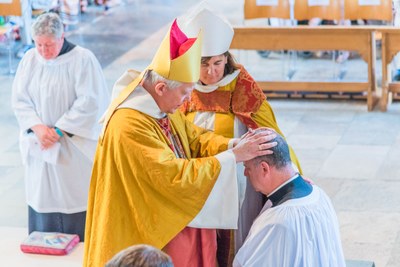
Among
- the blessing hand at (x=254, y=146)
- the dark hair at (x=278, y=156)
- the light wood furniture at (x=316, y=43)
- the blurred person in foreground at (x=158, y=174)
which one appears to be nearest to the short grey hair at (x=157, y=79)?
the blurred person in foreground at (x=158, y=174)

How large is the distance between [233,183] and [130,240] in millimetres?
530

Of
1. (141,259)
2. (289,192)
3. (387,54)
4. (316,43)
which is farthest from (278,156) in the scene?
(316,43)

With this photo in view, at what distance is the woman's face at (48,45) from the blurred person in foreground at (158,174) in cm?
173

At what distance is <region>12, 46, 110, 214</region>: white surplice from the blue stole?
7.33ft

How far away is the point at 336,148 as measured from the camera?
8703mm

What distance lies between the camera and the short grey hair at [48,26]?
19.5 ft

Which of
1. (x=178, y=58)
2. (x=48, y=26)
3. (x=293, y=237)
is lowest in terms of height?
(x=293, y=237)

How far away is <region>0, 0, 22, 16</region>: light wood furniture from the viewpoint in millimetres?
11695

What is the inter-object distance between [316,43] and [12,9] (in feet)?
12.9

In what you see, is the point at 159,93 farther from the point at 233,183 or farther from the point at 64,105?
the point at 64,105

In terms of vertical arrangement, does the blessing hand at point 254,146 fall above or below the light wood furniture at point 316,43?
above

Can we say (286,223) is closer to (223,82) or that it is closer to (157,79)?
(157,79)

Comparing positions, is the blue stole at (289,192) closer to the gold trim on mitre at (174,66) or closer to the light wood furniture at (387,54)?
the gold trim on mitre at (174,66)

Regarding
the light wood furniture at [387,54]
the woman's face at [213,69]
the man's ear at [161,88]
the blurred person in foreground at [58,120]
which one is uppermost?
the man's ear at [161,88]
